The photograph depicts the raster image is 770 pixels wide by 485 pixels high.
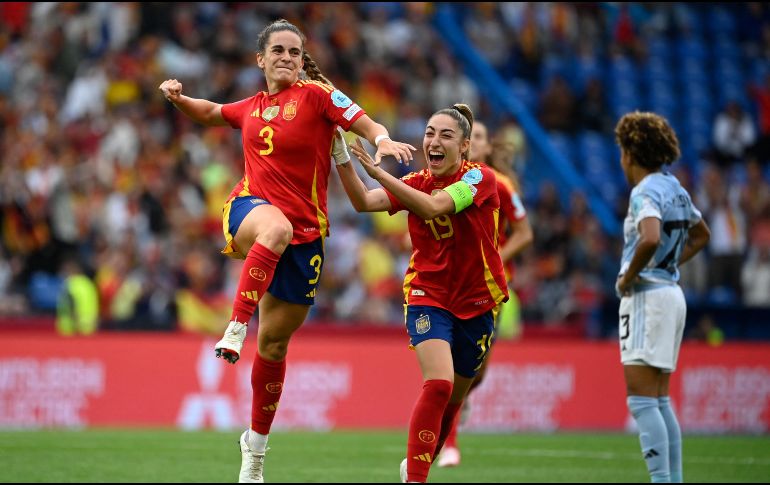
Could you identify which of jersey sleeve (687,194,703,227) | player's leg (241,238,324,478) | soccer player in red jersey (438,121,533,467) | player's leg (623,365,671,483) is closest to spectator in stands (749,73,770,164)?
soccer player in red jersey (438,121,533,467)

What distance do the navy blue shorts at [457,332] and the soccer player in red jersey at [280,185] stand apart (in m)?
0.79

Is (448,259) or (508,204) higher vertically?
(508,204)

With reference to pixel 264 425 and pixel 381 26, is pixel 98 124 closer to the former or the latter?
pixel 381 26

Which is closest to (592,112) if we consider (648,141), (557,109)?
(557,109)

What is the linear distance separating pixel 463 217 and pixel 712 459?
18.6 feet

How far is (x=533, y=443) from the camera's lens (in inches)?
552

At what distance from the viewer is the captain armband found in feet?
25.4

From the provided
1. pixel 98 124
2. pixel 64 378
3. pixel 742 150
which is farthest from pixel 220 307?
pixel 742 150

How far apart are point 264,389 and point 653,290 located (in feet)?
8.20

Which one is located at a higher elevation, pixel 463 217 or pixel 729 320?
pixel 729 320

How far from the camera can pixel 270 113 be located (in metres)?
8.09

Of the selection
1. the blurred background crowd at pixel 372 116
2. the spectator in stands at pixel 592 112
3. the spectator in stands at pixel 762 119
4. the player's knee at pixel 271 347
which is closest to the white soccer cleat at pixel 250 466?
the player's knee at pixel 271 347

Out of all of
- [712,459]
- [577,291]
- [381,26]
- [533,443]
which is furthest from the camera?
[381,26]

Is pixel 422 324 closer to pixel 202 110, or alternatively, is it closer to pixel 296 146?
pixel 296 146
